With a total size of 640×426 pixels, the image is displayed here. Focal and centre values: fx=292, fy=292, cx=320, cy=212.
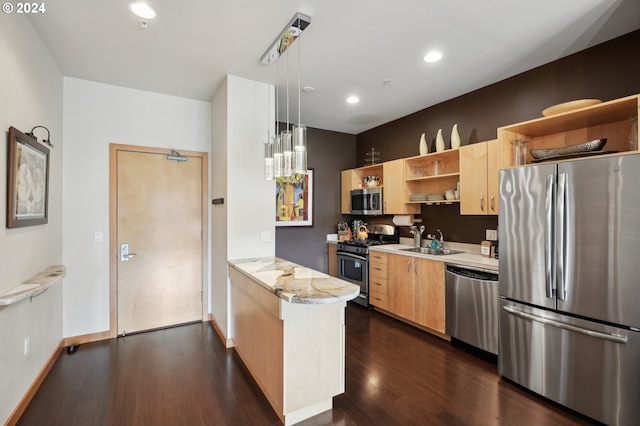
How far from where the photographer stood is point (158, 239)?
3592 mm

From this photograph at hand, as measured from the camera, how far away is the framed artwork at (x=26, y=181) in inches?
75.7

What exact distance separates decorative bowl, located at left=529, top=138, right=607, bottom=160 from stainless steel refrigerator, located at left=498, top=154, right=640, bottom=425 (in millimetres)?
322

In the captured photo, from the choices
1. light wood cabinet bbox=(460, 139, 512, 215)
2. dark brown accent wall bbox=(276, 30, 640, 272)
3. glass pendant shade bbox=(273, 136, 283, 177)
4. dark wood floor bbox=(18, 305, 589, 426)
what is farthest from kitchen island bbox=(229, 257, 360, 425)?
dark brown accent wall bbox=(276, 30, 640, 272)

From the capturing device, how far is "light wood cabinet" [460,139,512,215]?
305cm

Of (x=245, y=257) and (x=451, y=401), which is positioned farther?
(x=245, y=257)

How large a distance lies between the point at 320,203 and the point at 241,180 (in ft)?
7.05

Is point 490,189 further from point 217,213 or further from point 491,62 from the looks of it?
point 217,213

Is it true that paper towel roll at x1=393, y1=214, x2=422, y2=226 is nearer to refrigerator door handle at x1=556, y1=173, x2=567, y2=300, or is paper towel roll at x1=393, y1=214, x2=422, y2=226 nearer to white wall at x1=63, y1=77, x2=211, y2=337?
refrigerator door handle at x1=556, y1=173, x2=567, y2=300

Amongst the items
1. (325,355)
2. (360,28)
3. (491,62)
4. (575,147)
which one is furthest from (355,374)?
(491,62)

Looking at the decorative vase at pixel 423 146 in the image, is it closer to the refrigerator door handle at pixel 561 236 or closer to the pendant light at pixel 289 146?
the refrigerator door handle at pixel 561 236

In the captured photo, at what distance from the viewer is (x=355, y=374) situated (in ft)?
8.54

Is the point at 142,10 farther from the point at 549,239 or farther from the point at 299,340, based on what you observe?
the point at 549,239

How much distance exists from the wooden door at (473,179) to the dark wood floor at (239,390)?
5.14ft

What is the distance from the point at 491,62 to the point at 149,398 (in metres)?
4.24
